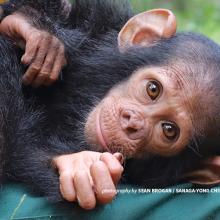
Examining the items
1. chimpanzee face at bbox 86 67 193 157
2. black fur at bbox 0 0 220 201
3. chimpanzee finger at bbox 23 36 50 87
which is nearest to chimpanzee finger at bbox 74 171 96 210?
black fur at bbox 0 0 220 201

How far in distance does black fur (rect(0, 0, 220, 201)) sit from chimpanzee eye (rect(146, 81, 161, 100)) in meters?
0.18

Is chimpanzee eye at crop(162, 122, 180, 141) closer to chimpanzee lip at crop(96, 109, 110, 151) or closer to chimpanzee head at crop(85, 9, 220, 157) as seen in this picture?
chimpanzee head at crop(85, 9, 220, 157)

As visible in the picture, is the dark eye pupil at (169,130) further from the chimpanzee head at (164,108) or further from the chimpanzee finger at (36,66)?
the chimpanzee finger at (36,66)

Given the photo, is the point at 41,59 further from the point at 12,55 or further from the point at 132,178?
the point at 132,178

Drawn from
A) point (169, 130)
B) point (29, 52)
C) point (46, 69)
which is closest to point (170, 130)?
point (169, 130)

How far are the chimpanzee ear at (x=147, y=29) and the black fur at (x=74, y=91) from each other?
54 mm

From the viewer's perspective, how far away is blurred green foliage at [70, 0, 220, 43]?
21.1ft

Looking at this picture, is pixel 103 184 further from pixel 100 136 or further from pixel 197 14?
pixel 197 14

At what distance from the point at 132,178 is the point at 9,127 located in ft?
2.04

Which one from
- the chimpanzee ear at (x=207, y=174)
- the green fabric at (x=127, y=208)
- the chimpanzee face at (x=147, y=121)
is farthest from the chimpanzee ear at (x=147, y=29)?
the green fabric at (x=127, y=208)

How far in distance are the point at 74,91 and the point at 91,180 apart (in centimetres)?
95

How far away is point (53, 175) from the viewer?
8.54ft

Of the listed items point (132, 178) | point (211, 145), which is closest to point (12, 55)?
point (132, 178)

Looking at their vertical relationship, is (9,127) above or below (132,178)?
above
